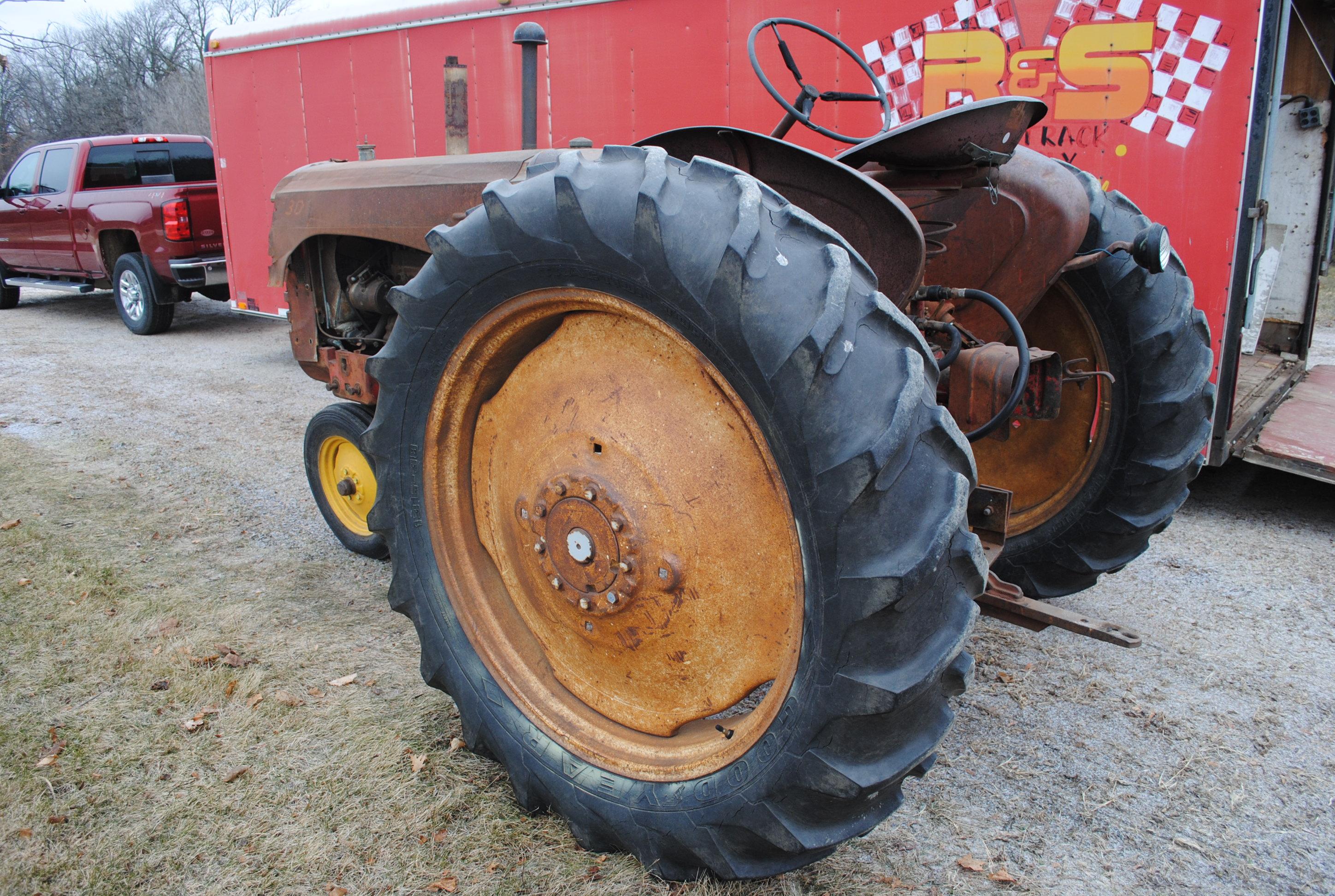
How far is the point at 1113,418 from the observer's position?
9.25ft

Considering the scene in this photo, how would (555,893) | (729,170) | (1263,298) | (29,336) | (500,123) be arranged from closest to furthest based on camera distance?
1. (729,170)
2. (555,893)
3. (1263,298)
4. (500,123)
5. (29,336)

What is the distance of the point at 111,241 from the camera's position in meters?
9.88

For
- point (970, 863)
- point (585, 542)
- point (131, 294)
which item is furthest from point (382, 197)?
point (131, 294)

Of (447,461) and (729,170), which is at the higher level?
(729,170)

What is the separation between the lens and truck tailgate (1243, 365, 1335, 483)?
423 centimetres

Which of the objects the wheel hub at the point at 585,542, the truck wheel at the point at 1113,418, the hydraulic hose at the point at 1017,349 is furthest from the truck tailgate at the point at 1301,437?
the wheel hub at the point at 585,542

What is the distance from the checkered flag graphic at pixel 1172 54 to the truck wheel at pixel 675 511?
376 centimetres

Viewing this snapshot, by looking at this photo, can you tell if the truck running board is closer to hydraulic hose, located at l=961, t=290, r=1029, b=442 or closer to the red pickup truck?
the red pickup truck

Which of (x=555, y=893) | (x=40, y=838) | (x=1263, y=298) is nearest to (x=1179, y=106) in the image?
(x=1263, y=298)

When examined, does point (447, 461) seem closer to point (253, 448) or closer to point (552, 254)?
point (552, 254)

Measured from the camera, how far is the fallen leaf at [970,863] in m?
2.03

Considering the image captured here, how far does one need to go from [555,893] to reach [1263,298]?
6.49m

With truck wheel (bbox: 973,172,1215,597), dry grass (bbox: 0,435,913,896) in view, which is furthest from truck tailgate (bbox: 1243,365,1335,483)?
dry grass (bbox: 0,435,913,896)

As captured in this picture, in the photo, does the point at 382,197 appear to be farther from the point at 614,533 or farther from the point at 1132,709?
the point at 1132,709
